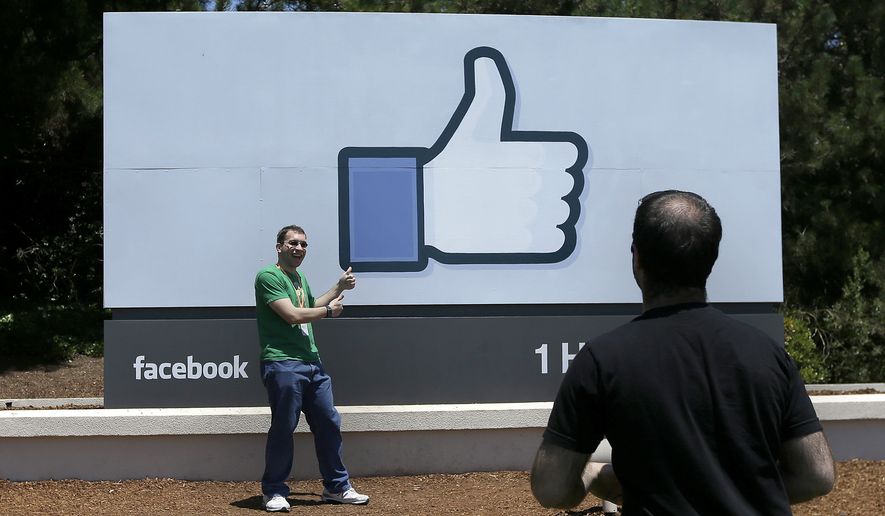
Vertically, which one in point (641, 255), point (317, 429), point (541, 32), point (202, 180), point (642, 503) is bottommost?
point (317, 429)

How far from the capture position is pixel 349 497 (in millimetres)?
6230

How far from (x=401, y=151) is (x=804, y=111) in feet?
29.6

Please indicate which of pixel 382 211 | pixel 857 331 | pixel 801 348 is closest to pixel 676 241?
pixel 382 211

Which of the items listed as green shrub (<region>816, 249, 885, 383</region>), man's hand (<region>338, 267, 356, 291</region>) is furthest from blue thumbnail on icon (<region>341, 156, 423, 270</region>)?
green shrub (<region>816, 249, 885, 383</region>)

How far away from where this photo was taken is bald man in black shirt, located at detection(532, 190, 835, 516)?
6.91ft

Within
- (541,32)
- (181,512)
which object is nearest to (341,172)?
(541,32)

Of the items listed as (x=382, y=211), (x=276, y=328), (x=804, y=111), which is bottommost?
(x=276, y=328)

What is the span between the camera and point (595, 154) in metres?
7.66

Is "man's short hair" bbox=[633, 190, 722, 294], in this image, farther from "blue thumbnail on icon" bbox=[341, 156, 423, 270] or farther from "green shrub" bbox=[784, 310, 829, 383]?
"green shrub" bbox=[784, 310, 829, 383]

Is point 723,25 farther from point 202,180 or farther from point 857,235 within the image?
point 857,235

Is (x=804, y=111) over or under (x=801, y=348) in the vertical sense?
over

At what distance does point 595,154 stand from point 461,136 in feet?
3.40

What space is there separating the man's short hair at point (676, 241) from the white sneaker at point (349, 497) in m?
4.32

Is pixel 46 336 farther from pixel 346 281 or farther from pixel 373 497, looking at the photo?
pixel 346 281
